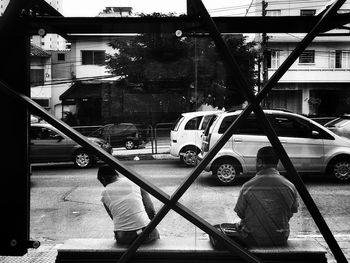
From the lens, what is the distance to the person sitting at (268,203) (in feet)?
11.5

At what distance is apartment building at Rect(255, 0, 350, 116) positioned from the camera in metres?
3.76

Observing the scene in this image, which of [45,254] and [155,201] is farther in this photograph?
[45,254]

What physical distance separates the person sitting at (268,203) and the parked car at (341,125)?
0.95m

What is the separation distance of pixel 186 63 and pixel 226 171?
3.60 feet

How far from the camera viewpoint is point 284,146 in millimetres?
3703

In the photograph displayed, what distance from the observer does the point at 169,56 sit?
379 centimetres

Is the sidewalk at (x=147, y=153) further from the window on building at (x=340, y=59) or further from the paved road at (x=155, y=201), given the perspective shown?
the window on building at (x=340, y=59)

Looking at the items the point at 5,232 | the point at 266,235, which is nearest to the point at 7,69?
the point at 5,232

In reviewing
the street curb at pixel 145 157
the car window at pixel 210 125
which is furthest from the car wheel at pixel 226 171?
the street curb at pixel 145 157

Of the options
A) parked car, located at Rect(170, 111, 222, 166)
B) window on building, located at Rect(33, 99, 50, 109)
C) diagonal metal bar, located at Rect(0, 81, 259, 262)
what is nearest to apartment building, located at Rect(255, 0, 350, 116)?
parked car, located at Rect(170, 111, 222, 166)

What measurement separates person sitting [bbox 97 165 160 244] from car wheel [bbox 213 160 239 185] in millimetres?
763

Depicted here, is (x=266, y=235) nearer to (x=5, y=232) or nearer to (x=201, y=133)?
(x=201, y=133)

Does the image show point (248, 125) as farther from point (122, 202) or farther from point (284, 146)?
point (122, 202)

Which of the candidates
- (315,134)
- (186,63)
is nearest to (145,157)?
(186,63)
